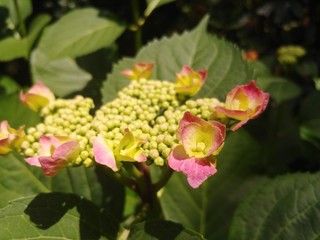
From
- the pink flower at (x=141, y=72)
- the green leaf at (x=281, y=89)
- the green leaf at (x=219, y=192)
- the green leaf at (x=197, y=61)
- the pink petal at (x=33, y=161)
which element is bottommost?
the green leaf at (x=281, y=89)

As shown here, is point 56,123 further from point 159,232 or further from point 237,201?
point 237,201

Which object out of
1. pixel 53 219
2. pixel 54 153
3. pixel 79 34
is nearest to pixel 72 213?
pixel 53 219

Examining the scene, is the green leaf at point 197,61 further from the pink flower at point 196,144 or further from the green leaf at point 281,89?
the green leaf at point 281,89

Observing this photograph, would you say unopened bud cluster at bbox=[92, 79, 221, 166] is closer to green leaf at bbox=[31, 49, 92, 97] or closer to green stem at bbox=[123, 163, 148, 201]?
green stem at bbox=[123, 163, 148, 201]

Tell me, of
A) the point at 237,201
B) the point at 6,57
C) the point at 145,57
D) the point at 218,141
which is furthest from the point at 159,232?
the point at 6,57

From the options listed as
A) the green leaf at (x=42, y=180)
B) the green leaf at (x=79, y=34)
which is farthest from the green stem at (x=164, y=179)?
the green leaf at (x=79, y=34)

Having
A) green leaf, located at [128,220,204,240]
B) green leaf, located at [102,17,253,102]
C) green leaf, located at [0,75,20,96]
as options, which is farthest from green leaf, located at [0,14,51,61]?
green leaf, located at [128,220,204,240]
